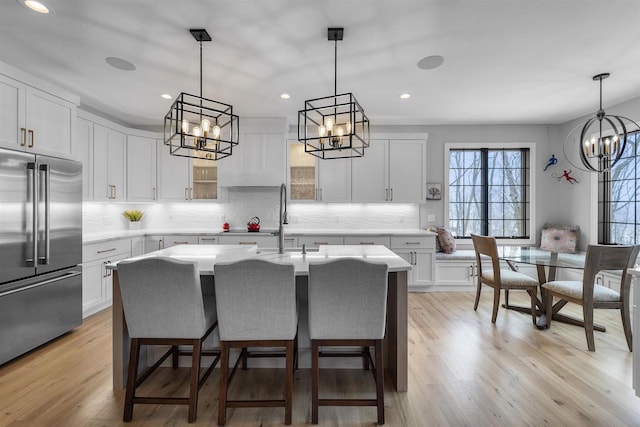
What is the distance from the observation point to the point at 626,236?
166 inches

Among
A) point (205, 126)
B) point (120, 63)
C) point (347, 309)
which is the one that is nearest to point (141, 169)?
point (120, 63)

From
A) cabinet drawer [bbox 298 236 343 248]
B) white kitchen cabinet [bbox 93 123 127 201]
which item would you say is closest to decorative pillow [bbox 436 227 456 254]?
cabinet drawer [bbox 298 236 343 248]

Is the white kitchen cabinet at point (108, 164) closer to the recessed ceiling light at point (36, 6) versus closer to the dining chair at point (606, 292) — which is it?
the recessed ceiling light at point (36, 6)

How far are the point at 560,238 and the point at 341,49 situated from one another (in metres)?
4.41

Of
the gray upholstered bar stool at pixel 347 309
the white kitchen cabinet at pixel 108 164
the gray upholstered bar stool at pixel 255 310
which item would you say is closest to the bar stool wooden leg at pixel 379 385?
the gray upholstered bar stool at pixel 347 309

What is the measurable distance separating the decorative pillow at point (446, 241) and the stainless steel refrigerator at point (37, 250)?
4.58 m

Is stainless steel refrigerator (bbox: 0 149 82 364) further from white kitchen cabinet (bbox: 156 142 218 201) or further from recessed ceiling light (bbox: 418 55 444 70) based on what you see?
recessed ceiling light (bbox: 418 55 444 70)

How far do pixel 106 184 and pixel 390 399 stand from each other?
14.2ft

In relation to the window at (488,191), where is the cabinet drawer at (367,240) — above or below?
below

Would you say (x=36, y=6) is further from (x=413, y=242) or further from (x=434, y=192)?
(x=434, y=192)

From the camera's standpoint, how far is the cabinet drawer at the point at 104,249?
356 centimetres

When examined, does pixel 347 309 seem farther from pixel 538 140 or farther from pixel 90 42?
pixel 538 140

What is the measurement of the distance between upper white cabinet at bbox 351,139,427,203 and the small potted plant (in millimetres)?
3351

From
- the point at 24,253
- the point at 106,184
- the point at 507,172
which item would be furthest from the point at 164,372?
the point at 507,172
